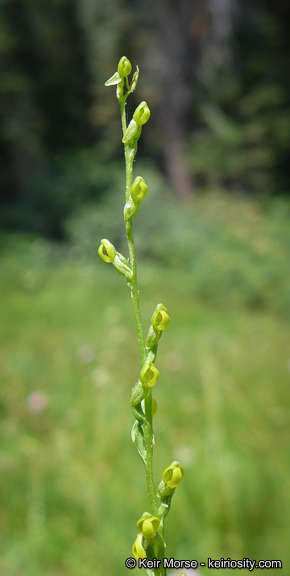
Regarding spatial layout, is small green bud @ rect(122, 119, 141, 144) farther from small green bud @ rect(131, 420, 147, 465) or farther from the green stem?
small green bud @ rect(131, 420, 147, 465)

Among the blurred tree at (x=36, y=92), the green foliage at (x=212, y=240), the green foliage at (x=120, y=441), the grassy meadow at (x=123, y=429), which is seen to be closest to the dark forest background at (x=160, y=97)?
the blurred tree at (x=36, y=92)

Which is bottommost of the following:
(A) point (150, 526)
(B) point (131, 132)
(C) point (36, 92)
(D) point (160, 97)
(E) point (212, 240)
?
(A) point (150, 526)

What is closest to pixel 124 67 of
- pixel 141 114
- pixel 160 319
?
pixel 141 114

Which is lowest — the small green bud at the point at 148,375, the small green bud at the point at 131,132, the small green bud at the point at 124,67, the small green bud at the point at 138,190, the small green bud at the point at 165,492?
the small green bud at the point at 165,492

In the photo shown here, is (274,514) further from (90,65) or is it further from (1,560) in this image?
(90,65)

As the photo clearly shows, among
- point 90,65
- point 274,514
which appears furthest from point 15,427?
point 90,65

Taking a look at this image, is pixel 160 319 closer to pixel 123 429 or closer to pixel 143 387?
pixel 143 387

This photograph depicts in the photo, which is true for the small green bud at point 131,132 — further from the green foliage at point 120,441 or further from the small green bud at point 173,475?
the green foliage at point 120,441
